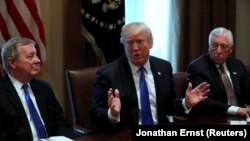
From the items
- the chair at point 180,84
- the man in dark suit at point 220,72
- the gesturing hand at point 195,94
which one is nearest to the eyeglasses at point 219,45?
the man in dark suit at point 220,72

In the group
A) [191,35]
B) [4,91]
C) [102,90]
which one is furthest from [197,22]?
[4,91]

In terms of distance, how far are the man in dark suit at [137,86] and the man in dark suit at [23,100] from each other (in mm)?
244

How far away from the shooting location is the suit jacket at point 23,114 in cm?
232

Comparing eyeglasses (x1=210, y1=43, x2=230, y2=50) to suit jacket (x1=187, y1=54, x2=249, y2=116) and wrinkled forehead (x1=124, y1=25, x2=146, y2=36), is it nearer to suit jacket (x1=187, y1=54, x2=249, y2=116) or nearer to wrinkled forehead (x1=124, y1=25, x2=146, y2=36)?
suit jacket (x1=187, y1=54, x2=249, y2=116)

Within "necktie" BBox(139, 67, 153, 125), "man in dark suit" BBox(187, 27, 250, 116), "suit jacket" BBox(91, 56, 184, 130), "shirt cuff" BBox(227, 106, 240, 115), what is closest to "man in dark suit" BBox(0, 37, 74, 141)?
"suit jacket" BBox(91, 56, 184, 130)

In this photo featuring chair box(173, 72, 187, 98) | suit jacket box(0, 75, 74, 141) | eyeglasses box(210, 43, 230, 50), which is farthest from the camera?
eyeglasses box(210, 43, 230, 50)

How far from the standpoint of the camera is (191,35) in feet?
15.0

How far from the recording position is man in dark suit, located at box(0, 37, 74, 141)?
233 cm

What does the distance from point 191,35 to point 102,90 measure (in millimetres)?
2179

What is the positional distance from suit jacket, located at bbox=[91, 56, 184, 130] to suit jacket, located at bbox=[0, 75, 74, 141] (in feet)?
0.72

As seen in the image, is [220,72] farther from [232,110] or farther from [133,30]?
[133,30]

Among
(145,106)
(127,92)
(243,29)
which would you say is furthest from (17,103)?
(243,29)

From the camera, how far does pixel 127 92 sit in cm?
265

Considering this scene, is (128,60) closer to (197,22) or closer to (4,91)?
(4,91)
